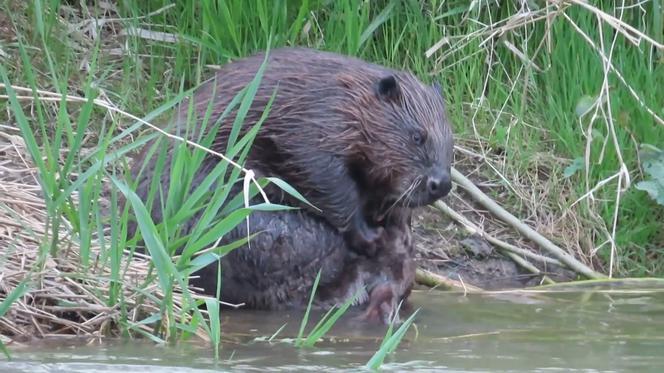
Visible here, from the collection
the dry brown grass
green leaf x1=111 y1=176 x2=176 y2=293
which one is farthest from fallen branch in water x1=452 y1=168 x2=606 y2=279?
green leaf x1=111 y1=176 x2=176 y2=293

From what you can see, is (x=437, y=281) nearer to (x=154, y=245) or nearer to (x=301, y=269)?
(x=301, y=269)

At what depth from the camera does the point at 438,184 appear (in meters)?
5.00

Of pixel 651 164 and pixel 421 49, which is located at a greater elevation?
pixel 421 49

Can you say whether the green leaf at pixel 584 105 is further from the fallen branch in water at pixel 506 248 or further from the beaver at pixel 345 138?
the beaver at pixel 345 138

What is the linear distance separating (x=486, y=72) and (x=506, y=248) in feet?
3.63

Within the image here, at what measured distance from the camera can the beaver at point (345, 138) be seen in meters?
5.03

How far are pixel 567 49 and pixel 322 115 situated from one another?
1.87 m

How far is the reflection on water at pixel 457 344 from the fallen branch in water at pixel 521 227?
340 millimetres

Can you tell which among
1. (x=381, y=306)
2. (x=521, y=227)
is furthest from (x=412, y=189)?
(x=521, y=227)

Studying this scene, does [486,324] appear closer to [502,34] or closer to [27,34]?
[502,34]

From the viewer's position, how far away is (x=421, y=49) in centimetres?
668

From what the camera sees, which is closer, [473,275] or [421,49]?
[473,275]

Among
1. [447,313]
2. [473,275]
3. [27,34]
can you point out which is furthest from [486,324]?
[27,34]

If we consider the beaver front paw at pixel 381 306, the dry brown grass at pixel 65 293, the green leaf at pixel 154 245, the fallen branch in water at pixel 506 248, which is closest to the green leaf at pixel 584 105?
the fallen branch in water at pixel 506 248
